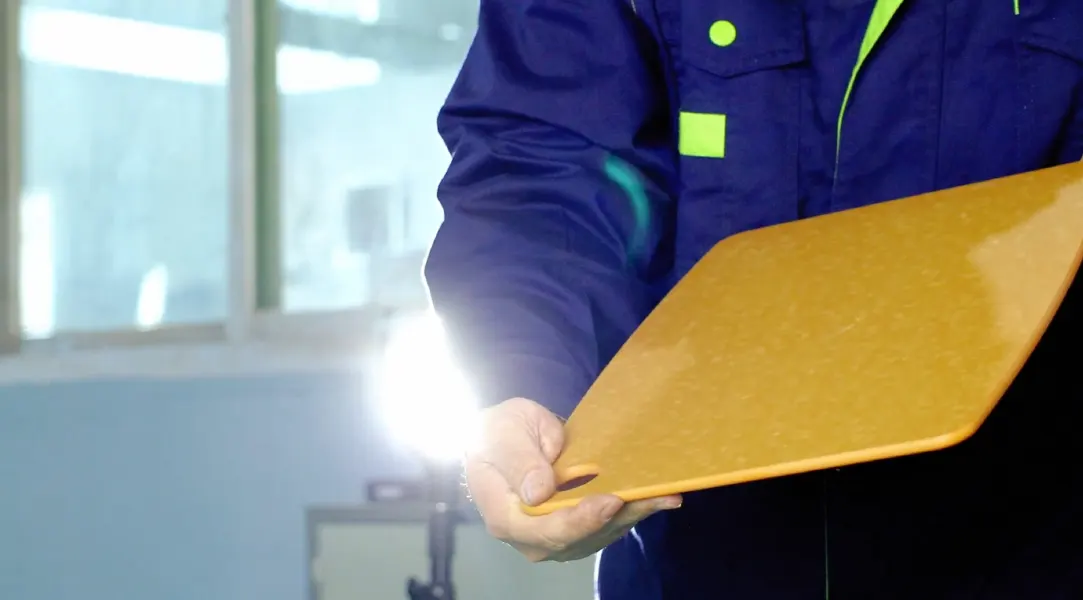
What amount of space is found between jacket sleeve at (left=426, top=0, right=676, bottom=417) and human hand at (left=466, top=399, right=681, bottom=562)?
61 millimetres

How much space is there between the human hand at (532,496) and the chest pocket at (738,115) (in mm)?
146

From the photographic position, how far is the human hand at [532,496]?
390 mm

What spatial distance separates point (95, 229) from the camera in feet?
8.19

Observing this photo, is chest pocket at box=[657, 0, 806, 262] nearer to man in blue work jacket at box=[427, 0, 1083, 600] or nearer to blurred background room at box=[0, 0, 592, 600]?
man in blue work jacket at box=[427, 0, 1083, 600]

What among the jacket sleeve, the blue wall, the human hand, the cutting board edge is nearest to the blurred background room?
the blue wall

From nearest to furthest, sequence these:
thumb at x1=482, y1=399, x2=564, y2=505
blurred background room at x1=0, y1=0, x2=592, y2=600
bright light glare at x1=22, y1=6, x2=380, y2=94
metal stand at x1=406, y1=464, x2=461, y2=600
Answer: thumb at x1=482, y1=399, x2=564, y2=505 → metal stand at x1=406, y1=464, x2=461, y2=600 → blurred background room at x1=0, y1=0, x2=592, y2=600 → bright light glare at x1=22, y1=6, x2=380, y2=94

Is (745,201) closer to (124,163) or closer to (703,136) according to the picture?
(703,136)

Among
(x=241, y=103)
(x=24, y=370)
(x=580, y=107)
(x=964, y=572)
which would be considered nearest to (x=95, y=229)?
(x=24, y=370)

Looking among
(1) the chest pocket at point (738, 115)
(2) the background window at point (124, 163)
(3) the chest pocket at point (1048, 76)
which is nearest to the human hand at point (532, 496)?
(1) the chest pocket at point (738, 115)

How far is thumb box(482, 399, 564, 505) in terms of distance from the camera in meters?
0.41

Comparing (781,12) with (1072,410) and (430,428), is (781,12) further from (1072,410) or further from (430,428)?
(430,428)

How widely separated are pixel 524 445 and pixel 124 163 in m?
2.19

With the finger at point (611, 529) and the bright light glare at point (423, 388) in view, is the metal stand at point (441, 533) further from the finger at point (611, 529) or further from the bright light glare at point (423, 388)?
the finger at point (611, 529)

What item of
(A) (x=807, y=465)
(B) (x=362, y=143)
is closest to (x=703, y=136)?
(A) (x=807, y=465)
